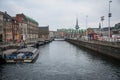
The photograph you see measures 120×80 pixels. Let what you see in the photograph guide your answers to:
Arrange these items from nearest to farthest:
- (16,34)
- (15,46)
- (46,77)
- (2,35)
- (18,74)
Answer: (46,77) → (18,74) → (15,46) → (2,35) → (16,34)

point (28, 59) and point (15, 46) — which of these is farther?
point (15, 46)

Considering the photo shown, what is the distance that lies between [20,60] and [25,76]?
14027mm

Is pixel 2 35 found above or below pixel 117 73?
above

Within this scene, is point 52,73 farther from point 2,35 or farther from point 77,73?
point 2,35

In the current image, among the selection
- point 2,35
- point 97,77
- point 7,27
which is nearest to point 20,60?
point 97,77

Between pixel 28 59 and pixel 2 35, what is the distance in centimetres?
5627

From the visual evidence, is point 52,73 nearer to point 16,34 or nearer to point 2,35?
point 2,35

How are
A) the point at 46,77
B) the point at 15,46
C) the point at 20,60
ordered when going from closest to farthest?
1. the point at 46,77
2. the point at 20,60
3. the point at 15,46

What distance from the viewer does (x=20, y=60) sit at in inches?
1924

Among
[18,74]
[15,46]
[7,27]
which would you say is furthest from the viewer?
[7,27]

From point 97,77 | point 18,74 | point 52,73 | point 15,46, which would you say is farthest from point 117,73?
point 15,46

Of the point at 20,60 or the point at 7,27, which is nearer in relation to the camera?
the point at 20,60

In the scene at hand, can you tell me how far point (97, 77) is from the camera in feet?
114

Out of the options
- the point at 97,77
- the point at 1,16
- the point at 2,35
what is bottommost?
the point at 97,77
